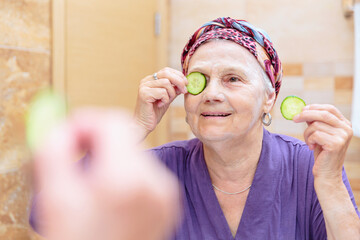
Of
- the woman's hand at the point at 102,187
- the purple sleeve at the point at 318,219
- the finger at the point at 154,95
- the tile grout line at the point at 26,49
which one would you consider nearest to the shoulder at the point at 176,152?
the finger at the point at 154,95

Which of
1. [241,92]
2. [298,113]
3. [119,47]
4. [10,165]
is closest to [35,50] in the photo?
[10,165]

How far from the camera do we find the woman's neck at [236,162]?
1359 mm

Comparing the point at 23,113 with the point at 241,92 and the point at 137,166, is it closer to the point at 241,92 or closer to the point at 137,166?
the point at 241,92

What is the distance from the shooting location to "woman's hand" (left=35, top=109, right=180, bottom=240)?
1.03 ft

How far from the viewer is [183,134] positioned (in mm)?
2688

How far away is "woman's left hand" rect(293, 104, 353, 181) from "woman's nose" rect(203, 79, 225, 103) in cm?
28

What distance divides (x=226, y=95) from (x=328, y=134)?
368 mm

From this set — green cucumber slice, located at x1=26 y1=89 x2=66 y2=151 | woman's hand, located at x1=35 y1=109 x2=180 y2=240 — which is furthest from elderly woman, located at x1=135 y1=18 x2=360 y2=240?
woman's hand, located at x1=35 y1=109 x2=180 y2=240

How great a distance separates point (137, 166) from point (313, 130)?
929 millimetres

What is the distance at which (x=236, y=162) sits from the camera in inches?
54.2

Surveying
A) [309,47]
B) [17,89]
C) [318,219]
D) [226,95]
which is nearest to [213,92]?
[226,95]

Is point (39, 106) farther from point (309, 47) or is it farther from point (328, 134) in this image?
point (309, 47)

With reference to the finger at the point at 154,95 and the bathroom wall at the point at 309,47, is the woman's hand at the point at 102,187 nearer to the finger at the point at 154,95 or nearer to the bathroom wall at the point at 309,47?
the finger at the point at 154,95

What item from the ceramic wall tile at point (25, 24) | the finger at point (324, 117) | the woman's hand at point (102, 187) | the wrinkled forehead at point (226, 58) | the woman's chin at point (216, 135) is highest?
the ceramic wall tile at point (25, 24)
